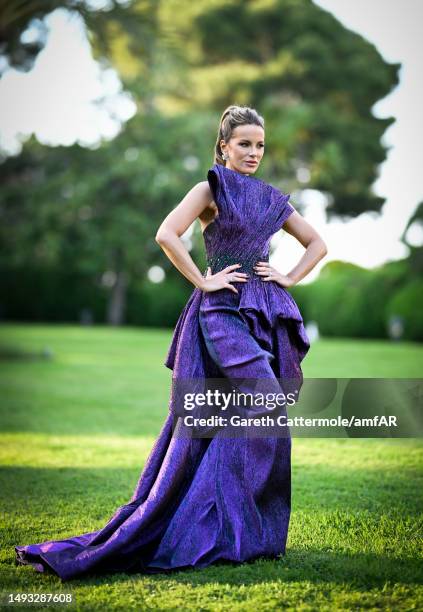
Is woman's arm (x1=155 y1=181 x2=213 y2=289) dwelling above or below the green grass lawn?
above

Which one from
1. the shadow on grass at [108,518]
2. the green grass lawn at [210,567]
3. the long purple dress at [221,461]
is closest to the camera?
the green grass lawn at [210,567]

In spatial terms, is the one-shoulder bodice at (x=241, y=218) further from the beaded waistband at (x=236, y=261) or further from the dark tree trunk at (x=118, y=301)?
the dark tree trunk at (x=118, y=301)

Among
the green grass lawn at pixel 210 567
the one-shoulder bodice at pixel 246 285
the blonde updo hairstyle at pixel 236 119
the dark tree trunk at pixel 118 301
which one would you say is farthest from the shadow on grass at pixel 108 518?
the dark tree trunk at pixel 118 301

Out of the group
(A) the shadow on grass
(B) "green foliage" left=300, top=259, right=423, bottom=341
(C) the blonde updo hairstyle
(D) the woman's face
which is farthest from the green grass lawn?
(B) "green foliage" left=300, top=259, right=423, bottom=341

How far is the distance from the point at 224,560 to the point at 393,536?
3.21 feet

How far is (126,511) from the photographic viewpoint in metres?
2.96

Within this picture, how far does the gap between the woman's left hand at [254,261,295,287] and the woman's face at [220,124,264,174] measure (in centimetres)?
41

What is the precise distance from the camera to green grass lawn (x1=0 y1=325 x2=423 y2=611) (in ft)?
8.47

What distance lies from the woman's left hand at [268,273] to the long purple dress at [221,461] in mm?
27

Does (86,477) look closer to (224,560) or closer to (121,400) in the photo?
(224,560)

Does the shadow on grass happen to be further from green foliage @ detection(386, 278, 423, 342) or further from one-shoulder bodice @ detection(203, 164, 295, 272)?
green foliage @ detection(386, 278, 423, 342)

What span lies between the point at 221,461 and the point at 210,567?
16.3 inches

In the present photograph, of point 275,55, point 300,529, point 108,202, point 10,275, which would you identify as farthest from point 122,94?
point 300,529

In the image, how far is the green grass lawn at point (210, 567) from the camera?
2.58 m
